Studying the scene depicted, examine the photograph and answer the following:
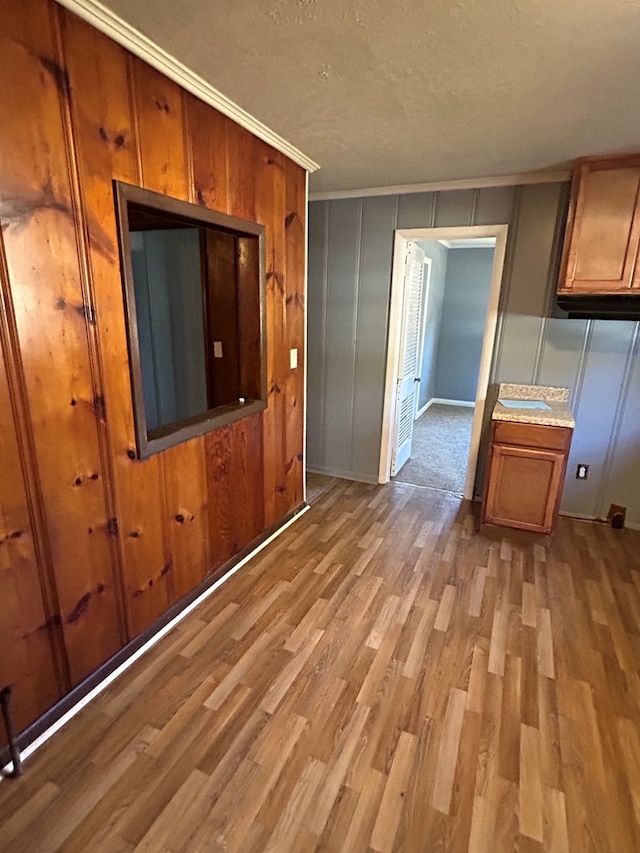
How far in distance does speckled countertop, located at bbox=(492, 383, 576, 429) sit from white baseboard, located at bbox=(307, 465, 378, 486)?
1.30m

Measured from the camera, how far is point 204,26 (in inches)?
57.0

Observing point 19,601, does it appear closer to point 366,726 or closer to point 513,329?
point 366,726

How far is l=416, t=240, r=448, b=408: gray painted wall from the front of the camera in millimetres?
5796

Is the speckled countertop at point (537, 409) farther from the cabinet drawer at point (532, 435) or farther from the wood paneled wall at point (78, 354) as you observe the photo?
the wood paneled wall at point (78, 354)

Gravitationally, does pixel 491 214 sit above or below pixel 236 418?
above

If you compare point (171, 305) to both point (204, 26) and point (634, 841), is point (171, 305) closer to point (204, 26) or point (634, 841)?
point (204, 26)

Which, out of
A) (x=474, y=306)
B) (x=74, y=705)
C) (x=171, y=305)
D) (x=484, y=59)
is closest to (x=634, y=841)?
(x=74, y=705)

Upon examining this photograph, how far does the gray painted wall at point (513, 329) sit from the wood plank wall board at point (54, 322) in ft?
8.13

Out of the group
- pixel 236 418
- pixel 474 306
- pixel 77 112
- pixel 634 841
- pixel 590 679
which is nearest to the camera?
pixel 634 841

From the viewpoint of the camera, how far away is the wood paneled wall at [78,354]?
4.32ft

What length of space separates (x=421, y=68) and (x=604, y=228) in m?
1.64

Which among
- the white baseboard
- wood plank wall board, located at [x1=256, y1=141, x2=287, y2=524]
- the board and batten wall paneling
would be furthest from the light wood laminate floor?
the white baseboard

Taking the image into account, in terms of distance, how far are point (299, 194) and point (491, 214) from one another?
139cm

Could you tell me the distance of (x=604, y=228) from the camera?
263 cm
